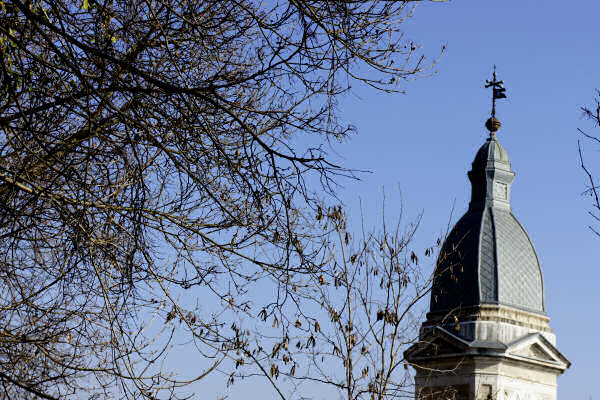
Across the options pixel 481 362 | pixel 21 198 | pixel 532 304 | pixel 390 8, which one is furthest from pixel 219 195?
pixel 532 304

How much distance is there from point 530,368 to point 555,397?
3.97ft

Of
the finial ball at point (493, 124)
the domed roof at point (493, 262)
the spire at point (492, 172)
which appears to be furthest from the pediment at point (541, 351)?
the finial ball at point (493, 124)

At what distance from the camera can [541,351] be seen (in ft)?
111

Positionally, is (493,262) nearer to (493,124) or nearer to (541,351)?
Answer: (541,351)

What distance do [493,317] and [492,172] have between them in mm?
5998

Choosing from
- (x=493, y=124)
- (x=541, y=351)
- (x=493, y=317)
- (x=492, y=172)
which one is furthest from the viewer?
(x=493, y=124)

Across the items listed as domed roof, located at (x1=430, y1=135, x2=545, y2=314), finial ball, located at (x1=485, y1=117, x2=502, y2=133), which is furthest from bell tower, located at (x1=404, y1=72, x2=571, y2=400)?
finial ball, located at (x1=485, y1=117, x2=502, y2=133)

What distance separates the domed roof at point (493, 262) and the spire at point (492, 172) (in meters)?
0.05

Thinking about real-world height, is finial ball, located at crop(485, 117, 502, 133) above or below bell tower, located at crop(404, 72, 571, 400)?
above

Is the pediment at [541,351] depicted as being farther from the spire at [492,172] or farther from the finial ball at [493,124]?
the finial ball at [493,124]

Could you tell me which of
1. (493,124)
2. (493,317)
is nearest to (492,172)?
(493,124)

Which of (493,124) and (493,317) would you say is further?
(493,124)

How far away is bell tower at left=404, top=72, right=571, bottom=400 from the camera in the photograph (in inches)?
1288

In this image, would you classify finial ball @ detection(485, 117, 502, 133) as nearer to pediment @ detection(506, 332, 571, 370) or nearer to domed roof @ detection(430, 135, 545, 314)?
domed roof @ detection(430, 135, 545, 314)
